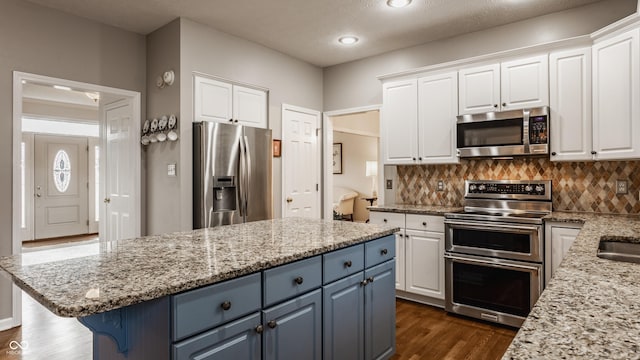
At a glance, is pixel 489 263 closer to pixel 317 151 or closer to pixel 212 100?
pixel 317 151

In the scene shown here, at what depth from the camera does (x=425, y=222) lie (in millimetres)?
3533

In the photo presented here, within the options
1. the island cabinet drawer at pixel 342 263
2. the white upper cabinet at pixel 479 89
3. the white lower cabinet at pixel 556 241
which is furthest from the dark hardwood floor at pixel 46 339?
the white upper cabinet at pixel 479 89

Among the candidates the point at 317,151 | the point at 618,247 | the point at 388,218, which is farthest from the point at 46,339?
the point at 618,247

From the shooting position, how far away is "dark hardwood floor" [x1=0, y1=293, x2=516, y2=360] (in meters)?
2.59

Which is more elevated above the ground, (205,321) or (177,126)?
(177,126)

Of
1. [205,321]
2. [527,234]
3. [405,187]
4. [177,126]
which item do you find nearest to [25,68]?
[177,126]

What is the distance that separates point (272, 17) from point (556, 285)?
10.5ft

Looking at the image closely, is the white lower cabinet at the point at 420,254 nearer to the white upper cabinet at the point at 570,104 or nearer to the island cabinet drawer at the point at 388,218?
the island cabinet drawer at the point at 388,218

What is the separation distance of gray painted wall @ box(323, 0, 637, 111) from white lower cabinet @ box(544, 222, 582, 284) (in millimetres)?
1688

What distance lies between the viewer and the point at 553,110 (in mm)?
3113

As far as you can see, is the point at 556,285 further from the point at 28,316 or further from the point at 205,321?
the point at 28,316

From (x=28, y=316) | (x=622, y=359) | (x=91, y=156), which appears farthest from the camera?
(x=91, y=156)

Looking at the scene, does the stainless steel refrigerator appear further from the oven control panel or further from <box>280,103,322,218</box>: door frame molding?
the oven control panel

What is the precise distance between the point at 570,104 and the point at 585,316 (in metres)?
2.75
